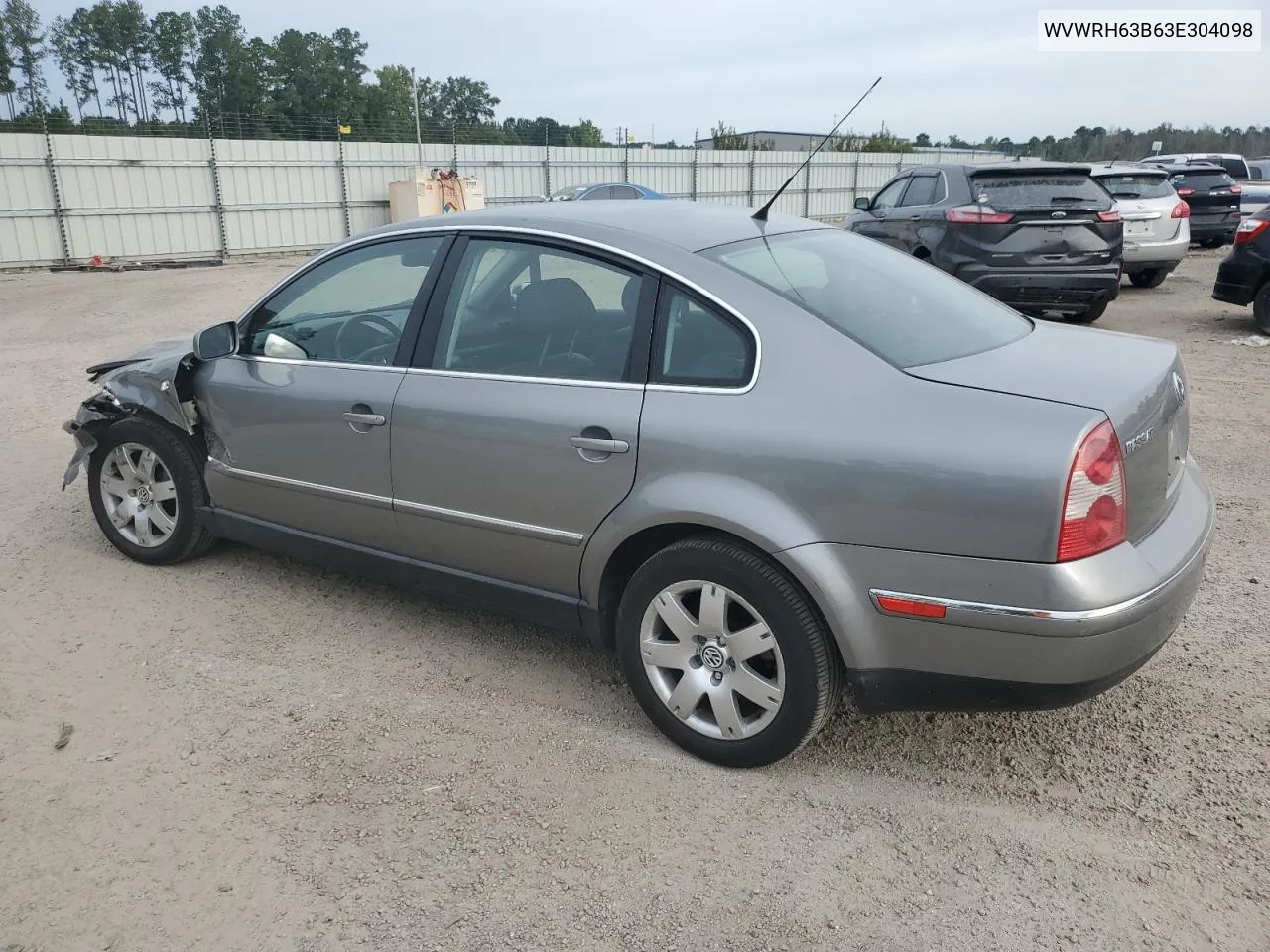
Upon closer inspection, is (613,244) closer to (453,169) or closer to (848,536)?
(848,536)

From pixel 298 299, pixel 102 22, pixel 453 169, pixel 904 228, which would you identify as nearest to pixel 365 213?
pixel 453 169

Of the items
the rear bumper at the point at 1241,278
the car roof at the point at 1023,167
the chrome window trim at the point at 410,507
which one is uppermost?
the car roof at the point at 1023,167

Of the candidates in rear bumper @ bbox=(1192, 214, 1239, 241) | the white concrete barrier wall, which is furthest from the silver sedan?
the white concrete barrier wall

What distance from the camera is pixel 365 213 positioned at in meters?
24.6

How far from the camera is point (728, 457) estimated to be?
2.80 m

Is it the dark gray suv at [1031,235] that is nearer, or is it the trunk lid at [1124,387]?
the trunk lid at [1124,387]

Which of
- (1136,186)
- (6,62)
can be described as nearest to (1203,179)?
(1136,186)

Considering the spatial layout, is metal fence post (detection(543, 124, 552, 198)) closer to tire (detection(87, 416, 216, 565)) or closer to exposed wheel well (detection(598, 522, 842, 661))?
tire (detection(87, 416, 216, 565))

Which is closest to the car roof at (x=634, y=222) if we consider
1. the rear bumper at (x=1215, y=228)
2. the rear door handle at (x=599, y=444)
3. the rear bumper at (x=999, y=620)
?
the rear door handle at (x=599, y=444)

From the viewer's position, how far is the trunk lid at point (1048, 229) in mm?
9039

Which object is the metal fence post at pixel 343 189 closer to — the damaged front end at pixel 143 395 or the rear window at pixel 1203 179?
the rear window at pixel 1203 179

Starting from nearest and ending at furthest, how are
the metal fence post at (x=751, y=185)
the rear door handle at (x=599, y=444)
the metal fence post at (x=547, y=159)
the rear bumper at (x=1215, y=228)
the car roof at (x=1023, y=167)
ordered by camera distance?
the rear door handle at (x=599, y=444) → the car roof at (x=1023, y=167) → the rear bumper at (x=1215, y=228) → the metal fence post at (x=547, y=159) → the metal fence post at (x=751, y=185)

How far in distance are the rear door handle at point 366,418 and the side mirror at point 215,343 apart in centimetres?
84

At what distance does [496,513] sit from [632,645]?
649 mm
